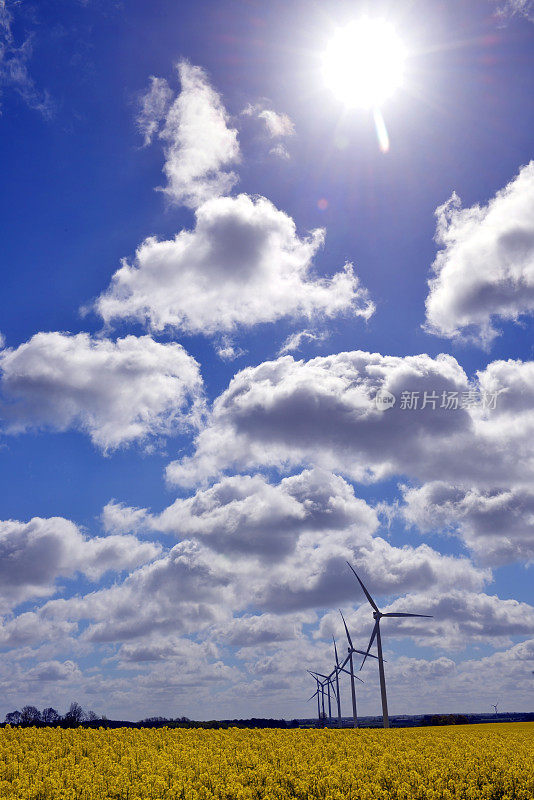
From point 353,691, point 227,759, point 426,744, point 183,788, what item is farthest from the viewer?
point 353,691

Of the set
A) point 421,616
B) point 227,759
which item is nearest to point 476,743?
point 227,759

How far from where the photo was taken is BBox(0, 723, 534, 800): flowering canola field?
27.0m

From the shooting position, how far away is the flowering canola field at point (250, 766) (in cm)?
2702

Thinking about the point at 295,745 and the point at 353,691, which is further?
the point at 353,691

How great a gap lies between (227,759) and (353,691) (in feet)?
434

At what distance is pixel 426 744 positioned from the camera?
133 feet

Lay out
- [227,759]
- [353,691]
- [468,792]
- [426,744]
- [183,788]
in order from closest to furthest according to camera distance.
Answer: [183,788] → [468,792] → [227,759] → [426,744] → [353,691]

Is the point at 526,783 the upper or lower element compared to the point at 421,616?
lower

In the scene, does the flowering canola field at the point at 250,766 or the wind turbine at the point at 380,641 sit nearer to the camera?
the flowering canola field at the point at 250,766

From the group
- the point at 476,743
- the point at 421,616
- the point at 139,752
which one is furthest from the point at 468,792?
the point at 421,616

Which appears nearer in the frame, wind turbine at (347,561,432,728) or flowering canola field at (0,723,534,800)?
flowering canola field at (0,723,534,800)

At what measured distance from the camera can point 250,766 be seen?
3177cm

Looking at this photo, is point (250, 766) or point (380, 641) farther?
point (380, 641)

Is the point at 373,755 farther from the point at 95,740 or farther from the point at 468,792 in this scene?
the point at 95,740
